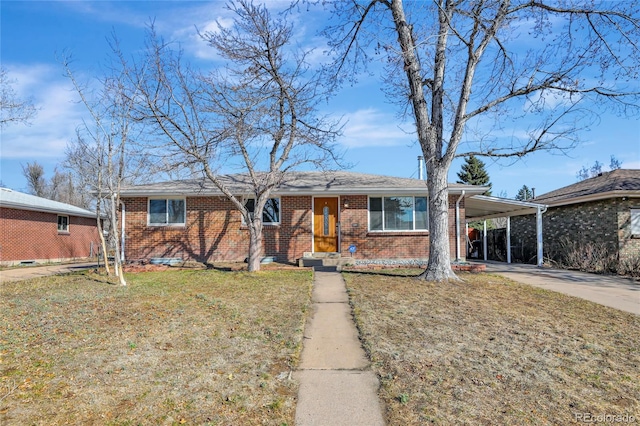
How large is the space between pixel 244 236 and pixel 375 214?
4672 mm

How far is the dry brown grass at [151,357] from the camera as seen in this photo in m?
2.94

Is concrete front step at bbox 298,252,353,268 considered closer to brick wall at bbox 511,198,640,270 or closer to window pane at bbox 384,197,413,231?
window pane at bbox 384,197,413,231

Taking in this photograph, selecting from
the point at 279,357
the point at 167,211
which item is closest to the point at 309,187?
the point at 167,211

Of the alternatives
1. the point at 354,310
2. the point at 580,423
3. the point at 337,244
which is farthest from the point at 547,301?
the point at 337,244

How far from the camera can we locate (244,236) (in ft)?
43.5

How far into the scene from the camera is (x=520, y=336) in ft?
15.9

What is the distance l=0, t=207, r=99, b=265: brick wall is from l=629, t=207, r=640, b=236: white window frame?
980 inches

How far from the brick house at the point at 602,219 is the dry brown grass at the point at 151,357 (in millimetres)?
12057

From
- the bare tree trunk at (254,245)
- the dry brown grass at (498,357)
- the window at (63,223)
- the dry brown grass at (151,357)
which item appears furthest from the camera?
the window at (63,223)

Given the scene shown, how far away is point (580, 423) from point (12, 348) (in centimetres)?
562

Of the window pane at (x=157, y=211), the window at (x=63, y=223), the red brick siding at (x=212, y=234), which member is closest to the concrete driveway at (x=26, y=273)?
the red brick siding at (x=212, y=234)

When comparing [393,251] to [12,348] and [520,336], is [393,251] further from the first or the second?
[12,348]

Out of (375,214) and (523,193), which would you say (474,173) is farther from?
(375,214)

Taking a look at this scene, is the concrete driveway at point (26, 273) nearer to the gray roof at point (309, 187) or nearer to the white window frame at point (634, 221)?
the gray roof at point (309, 187)
